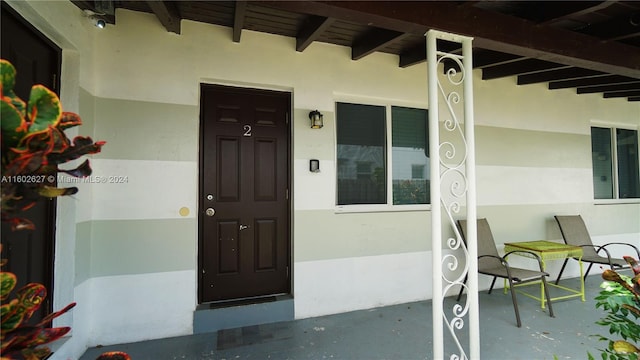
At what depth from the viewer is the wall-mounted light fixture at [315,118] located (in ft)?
9.91

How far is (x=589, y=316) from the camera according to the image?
306cm

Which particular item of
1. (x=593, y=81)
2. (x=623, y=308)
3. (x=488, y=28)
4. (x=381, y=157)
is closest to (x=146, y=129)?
(x=381, y=157)

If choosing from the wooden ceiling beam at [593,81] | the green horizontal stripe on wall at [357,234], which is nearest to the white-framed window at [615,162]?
the wooden ceiling beam at [593,81]

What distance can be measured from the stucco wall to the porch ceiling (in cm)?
20

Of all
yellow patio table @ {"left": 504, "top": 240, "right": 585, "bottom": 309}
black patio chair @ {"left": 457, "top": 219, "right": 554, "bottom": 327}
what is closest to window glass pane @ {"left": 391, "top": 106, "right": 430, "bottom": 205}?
black patio chair @ {"left": 457, "top": 219, "right": 554, "bottom": 327}

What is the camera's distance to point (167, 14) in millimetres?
2332

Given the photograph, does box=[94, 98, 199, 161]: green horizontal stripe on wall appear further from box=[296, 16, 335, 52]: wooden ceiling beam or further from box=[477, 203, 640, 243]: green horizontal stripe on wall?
box=[477, 203, 640, 243]: green horizontal stripe on wall

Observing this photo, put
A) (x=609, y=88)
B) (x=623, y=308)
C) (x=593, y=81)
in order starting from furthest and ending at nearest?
1. (x=609, y=88)
2. (x=593, y=81)
3. (x=623, y=308)

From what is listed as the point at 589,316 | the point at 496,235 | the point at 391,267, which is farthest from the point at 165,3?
the point at 589,316

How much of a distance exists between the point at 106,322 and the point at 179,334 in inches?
22.5

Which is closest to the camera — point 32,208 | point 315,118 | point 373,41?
point 32,208

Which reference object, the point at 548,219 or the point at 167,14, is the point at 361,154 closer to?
the point at 167,14

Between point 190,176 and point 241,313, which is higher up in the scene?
point 190,176

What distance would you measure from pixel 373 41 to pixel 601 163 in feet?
14.2
